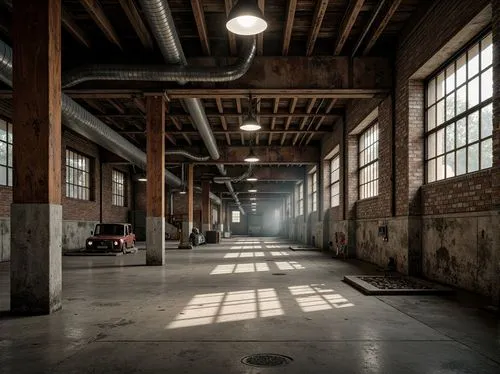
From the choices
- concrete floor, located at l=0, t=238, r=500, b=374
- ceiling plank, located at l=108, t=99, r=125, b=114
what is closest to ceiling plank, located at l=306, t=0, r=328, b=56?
concrete floor, located at l=0, t=238, r=500, b=374

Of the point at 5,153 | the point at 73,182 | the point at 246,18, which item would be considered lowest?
the point at 73,182

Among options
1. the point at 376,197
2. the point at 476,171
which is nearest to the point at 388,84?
the point at 376,197

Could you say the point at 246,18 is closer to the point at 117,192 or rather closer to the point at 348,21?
the point at 348,21

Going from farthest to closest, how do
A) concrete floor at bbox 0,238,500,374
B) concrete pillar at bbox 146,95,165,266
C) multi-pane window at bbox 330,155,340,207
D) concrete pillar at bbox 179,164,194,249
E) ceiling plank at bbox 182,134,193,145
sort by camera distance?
1. concrete pillar at bbox 179,164,194,249
2. multi-pane window at bbox 330,155,340,207
3. ceiling plank at bbox 182,134,193,145
4. concrete pillar at bbox 146,95,165,266
5. concrete floor at bbox 0,238,500,374

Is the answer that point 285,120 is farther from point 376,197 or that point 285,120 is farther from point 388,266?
point 388,266

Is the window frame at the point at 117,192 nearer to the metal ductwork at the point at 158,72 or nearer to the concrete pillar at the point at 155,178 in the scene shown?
the concrete pillar at the point at 155,178

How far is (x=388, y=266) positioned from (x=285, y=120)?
822 centimetres

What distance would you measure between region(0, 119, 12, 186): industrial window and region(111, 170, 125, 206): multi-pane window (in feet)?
36.9

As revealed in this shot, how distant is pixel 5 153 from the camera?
14.7 meters

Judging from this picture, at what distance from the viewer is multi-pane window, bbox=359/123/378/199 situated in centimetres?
1380

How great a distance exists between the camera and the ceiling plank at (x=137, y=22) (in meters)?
8.48

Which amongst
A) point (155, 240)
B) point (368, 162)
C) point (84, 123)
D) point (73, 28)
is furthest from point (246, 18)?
point (368, 162)

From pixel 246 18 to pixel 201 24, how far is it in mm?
3471

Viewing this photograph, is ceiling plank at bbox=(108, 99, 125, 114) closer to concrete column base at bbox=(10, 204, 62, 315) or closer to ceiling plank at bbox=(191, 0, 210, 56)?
ceiling plank at bbox=(191, 0, 210, 56)
